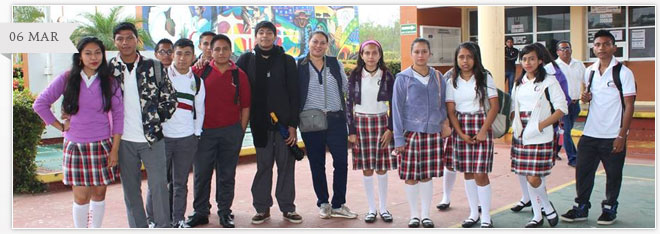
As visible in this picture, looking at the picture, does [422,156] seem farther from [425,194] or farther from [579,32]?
[579,32]

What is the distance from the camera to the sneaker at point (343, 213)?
596 centimetres

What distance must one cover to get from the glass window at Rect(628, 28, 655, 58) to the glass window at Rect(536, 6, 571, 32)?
1491mm

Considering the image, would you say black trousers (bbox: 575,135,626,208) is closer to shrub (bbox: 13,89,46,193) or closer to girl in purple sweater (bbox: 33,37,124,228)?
girl in purple sweater (bbox: 33,37,124,228)

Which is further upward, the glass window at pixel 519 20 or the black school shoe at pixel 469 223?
the glass window at pixel 519 20

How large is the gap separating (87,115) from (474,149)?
Answer: 294cm

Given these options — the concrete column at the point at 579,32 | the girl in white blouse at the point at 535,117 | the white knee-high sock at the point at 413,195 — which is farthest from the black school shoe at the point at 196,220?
the concrete column at the point at 579,32

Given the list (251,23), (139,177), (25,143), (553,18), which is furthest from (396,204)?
(251,23)

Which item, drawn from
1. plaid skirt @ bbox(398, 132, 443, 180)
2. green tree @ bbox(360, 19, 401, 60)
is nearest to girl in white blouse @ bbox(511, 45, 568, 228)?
plaid skirt @ bbox(398, 132, 443, 180)

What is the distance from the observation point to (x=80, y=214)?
4.75m

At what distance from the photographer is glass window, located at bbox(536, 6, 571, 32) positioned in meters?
15.6

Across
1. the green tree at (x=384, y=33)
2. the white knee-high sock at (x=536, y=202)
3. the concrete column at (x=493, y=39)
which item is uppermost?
the green tree at (x=384, y=33)

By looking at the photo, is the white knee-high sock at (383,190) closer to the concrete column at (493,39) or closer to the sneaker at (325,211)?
the sneaker at (325,211)

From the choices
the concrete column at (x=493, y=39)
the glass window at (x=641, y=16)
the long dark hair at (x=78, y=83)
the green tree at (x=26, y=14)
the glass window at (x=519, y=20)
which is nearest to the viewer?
the long dark hair at (x=78, y=83)

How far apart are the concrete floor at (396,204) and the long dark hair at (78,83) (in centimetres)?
156
